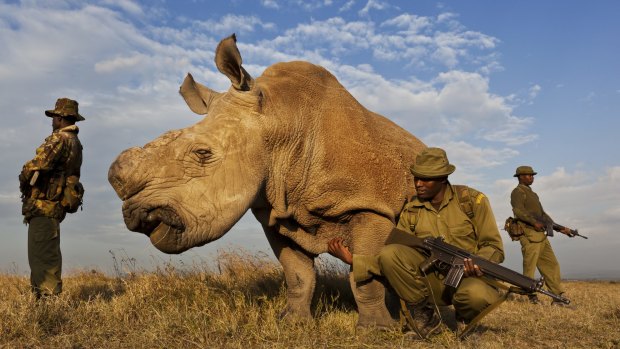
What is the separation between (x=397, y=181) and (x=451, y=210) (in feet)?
2.67

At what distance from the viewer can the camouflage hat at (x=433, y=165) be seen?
4.91m

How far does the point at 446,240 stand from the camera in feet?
16.6

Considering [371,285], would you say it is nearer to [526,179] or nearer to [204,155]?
[204,155]

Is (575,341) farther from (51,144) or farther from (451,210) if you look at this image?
(51,144)

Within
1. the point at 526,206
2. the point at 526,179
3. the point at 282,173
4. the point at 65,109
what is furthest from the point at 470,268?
the point at 526,179

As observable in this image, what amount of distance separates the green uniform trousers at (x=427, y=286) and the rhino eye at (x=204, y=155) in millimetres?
1747

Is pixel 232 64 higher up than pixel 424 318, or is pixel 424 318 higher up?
pixel 232 64

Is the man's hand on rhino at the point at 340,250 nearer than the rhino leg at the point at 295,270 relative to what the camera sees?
Yes

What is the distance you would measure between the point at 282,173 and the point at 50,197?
125 inches

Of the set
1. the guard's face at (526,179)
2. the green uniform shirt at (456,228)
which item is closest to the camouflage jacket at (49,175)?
the green uniform shirt at (456,228)

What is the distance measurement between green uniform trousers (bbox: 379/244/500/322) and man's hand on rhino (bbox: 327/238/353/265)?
517mm

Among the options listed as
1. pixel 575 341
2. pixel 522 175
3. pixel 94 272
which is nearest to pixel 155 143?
pixel 575 341

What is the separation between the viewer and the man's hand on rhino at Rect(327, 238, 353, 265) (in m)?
5.40

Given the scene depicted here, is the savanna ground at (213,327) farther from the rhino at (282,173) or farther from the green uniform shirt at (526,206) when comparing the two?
the green uniform shirt at (526,206)
